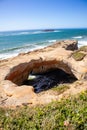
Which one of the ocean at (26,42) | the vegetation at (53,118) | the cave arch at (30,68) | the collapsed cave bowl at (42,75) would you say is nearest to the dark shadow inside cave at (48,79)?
the collapsed cave bowl at (42,75)

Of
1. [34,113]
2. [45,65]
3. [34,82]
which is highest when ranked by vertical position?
[34,113]

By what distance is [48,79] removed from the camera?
638 inches

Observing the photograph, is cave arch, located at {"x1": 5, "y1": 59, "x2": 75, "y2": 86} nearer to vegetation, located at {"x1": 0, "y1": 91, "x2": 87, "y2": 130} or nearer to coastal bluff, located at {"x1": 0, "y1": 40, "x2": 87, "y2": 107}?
coastal bluff, located at {"x1": 0, "y1": 40, "x2": 87, "y2": 107}

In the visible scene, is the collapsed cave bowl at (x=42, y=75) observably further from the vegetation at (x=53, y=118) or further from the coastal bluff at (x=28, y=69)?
the vegetation at (x=53, y=118)

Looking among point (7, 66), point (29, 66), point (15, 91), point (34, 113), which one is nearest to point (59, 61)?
point (29, 66)

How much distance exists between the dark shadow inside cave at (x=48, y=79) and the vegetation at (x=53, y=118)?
306 inches

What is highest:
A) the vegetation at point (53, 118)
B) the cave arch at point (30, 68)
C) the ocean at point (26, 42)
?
the vegetation at point (53, 118)

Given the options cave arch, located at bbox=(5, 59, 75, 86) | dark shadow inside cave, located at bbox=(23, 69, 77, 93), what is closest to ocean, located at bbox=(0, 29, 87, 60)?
dark shadow inside cave, located at bbox=(23, 69, 77, 93)

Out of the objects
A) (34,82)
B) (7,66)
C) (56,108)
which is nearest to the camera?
(56,108)

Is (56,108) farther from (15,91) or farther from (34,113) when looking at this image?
(15,91)

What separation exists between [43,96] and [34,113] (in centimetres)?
249

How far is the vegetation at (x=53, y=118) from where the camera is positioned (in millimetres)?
5332

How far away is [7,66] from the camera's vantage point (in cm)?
1332

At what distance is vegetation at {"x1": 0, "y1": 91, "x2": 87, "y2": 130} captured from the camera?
5.33m
